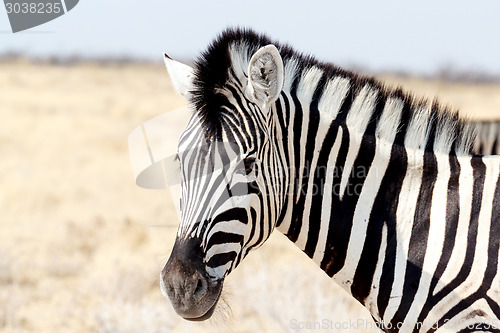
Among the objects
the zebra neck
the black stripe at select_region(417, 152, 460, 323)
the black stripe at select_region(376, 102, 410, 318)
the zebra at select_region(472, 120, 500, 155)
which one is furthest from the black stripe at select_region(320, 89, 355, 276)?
the zebra at select_region(472, 120, 500, 155)

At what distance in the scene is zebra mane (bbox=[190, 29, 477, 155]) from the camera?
115 inches

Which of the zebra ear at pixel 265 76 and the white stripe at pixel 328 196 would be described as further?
the white stripe at pixel 328 196

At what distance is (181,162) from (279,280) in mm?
4457

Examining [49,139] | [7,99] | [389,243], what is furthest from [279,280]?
[7,99]

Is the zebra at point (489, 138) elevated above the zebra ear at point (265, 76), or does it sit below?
below

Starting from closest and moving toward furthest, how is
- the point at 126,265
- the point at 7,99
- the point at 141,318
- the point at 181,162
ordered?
the point at 181,162
the point at 141,318
the point at 126,265
the point at 7,99

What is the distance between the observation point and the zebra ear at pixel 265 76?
277 cm

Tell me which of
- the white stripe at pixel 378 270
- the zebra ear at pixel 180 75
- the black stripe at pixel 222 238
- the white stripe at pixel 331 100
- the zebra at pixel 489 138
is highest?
the zebra ear at pixel 180 75

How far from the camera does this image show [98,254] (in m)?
9.17

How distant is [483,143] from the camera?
21.4ft

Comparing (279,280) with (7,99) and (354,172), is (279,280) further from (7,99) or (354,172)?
(7,99)

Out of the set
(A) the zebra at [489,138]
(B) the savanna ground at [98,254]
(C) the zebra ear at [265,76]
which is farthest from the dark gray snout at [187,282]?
(A) the zebra at [489,138]

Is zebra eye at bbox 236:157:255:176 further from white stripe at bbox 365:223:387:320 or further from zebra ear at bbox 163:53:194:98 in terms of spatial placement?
white stripe at bbox 365:223:387:320

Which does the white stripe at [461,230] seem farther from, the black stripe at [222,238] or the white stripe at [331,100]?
the black stripe at [222,238]
